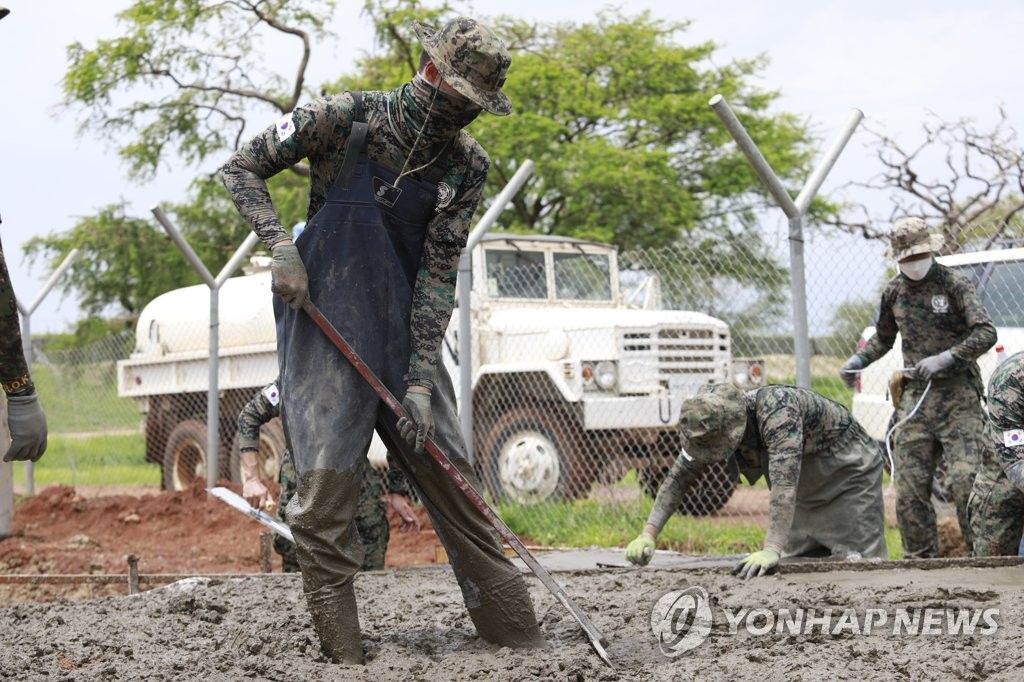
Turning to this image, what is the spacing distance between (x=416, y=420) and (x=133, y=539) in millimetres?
7423

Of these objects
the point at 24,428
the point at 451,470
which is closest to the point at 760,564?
the point at 451,470

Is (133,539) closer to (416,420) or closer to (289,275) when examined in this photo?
(416,420)

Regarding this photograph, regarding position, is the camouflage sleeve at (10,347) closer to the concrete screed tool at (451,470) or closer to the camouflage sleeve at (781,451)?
the concrete screed tool at (451,470)

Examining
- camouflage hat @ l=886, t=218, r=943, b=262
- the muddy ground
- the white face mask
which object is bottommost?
the muddy ground

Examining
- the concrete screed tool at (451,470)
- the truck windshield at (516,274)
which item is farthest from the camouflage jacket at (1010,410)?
the truck windshield at (516,274)

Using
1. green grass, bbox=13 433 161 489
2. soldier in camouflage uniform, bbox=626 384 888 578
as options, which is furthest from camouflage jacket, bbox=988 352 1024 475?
green grass, bbox=13 433 161 489

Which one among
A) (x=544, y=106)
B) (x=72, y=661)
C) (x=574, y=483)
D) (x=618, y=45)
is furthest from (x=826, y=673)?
(x=618, y=45)

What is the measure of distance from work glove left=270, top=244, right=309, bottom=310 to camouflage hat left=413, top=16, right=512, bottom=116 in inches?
28.8

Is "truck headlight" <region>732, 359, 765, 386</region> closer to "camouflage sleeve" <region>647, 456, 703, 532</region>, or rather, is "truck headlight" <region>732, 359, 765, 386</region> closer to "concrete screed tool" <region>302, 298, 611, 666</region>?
"camouflage sleeve" <region>647, 456, 703, 532</region>

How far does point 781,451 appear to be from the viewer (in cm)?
511

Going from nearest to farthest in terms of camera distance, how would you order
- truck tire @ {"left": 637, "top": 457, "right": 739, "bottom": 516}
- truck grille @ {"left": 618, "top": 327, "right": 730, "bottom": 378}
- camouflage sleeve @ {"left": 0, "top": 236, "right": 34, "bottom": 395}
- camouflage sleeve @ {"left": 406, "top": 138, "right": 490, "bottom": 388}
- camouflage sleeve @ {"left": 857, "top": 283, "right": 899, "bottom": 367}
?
camouflage sleeve @ {"left": 0, "top": 236, "right": 34, "bottom": 395}, camouflage sleeve @ {"left": 406, "top": 138, "right": 490, "bottom": 388}, camouflage sleeve @ {"left": 857, "top": 283, "right": 899, "bottom": 367}, truck tire @ {"left": 637, "top": 457, "right": 739, "bottom": 516}, truck grille @ {"left": 618, "top": 327, "right": 730, "bottom": 378}

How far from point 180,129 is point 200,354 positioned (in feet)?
39.5

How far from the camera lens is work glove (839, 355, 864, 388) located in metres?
6.45

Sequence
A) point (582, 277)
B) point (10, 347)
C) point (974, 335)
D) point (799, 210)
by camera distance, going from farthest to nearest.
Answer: point (582, 277)
point (799, 210)
point (974, 335)
point (10, 347)
